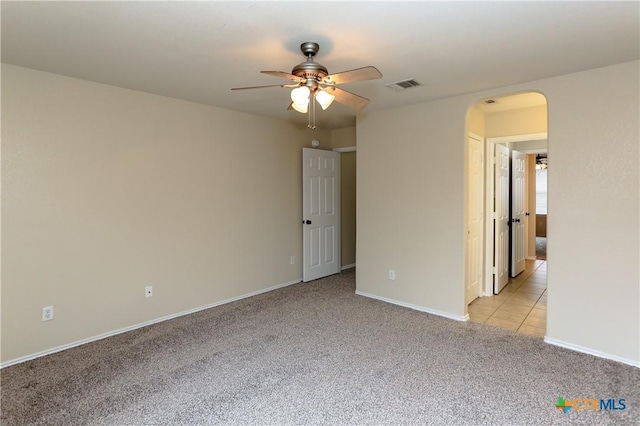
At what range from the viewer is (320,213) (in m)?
5.30

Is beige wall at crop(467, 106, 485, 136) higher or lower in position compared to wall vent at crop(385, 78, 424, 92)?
lower

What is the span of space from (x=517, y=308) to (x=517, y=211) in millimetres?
1914

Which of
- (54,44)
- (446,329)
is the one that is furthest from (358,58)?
(446,329)

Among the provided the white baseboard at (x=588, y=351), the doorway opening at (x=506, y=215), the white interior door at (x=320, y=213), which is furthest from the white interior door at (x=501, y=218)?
the white interior door at (x=320, y=213)

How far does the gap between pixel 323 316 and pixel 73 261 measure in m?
2.42

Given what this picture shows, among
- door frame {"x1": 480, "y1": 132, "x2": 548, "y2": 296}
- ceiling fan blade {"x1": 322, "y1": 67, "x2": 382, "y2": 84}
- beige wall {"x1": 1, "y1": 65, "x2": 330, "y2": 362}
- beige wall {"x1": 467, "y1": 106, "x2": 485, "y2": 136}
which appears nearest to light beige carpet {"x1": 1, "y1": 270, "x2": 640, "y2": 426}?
beige wall {"x1": 1, "y1": 65, "x2": 330, "y2": 362}

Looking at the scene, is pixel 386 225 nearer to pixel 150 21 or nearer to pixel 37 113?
pixel 150 21

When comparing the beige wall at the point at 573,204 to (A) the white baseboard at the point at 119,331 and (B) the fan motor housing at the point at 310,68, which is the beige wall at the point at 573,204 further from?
(A) the white baseboard at the point at 119,331

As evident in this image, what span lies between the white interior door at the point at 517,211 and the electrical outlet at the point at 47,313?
5669 millimetres

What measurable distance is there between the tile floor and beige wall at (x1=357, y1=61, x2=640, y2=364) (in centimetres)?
35

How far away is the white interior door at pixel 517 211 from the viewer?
5184 millimetres

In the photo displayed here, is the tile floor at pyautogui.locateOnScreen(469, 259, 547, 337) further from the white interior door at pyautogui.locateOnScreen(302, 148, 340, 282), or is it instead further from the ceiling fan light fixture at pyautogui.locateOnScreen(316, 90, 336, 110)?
the ceiling fan light fixture at pyautogui.locateOnScreen(316, 90, 336, 110)

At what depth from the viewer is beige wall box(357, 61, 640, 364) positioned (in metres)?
2.71

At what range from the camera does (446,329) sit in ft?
11.1
